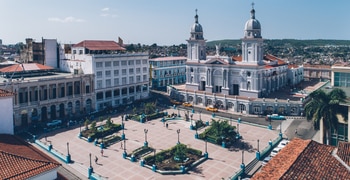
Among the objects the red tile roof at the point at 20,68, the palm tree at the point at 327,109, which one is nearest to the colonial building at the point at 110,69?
the red tile roof at the point at 20,68

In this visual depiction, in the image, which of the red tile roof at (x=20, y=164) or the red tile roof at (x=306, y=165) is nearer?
the red tile roof at (x=20, y=164)

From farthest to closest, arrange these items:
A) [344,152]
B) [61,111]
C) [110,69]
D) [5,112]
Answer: [110,69]
[61,111]
[5,112]
[344,152]

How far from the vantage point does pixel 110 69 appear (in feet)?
273

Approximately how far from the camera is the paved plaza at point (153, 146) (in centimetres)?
4306

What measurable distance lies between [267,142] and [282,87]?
46696mm

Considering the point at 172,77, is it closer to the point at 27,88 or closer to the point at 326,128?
the point at 27,88

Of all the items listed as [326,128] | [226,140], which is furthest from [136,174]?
[326,128]

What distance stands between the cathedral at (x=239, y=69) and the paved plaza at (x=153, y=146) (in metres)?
18.9

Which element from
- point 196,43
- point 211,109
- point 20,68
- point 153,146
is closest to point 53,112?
point 20,68

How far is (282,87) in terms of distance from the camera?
97.0m

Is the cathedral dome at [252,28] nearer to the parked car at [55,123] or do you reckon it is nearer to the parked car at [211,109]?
A: the parked car at [211,109]

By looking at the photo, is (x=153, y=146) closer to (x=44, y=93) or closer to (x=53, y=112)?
(x=53, y=112)

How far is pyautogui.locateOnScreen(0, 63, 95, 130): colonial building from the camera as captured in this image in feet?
213

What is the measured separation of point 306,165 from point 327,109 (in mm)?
19666
